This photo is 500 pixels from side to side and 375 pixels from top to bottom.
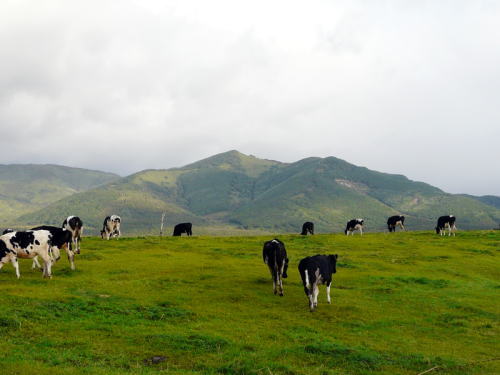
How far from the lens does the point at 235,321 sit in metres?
19.1

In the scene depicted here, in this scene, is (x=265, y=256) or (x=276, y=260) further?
(x=265, y=256)

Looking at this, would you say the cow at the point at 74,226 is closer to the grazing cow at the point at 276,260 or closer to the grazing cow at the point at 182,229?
the grazing cow at the point at 276,260

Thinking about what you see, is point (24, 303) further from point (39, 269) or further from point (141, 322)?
point (39, 269)

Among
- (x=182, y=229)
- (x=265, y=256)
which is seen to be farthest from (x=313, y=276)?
(x=182, y=229)

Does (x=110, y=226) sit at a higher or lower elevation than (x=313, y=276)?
higher

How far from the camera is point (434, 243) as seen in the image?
169 ft

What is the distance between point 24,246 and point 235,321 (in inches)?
529

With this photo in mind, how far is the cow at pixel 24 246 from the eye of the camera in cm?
2355

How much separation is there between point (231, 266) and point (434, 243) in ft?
97.9

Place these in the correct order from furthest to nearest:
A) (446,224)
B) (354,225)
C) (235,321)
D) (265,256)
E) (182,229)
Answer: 1. (182,229)
2. (354,225)
3. (446,224)
4. (265,256)
5. (235,321)

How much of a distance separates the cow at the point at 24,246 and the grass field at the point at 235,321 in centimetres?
128


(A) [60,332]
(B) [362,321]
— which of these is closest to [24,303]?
(A) [60,332]

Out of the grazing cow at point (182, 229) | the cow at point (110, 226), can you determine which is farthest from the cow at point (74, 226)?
the grazing cow at point (182, 229)

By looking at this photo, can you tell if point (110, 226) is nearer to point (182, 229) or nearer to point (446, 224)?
point (182, 229)
